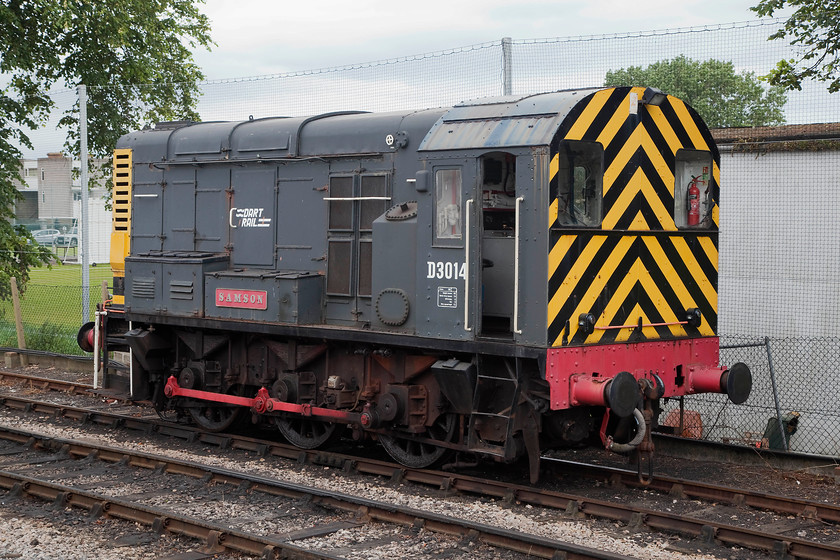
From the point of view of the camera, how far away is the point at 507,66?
39.6 ft

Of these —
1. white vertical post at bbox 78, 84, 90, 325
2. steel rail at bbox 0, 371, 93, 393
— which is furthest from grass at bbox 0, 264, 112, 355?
steel rail at bbox 0, 371, 93, 393

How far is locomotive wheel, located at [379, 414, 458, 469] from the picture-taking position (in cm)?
935

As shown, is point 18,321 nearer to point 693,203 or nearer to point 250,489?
point 250,489

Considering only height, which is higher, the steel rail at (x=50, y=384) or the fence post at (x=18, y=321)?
the fence post at (x=18, y=321)

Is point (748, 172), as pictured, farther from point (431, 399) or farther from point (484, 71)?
point (431, 399)

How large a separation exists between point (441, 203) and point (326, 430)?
3181 millimetres

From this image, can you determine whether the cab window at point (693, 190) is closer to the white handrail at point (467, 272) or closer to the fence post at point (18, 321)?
the white handrail at point (467, 272)

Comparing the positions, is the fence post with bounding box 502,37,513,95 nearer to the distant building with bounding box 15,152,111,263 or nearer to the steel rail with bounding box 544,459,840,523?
the steel rail with bounding box 544,459,840,523

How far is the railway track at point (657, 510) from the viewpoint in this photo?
23.4ft

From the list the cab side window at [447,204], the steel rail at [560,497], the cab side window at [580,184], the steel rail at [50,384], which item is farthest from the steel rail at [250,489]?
the steel rail at [50,384]

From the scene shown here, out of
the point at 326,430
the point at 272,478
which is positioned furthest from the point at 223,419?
the point at 272,478

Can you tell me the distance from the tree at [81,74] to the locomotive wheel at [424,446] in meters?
11.7

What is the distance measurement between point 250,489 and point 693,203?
17.0 feet

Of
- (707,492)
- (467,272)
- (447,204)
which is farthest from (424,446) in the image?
(707,492)
